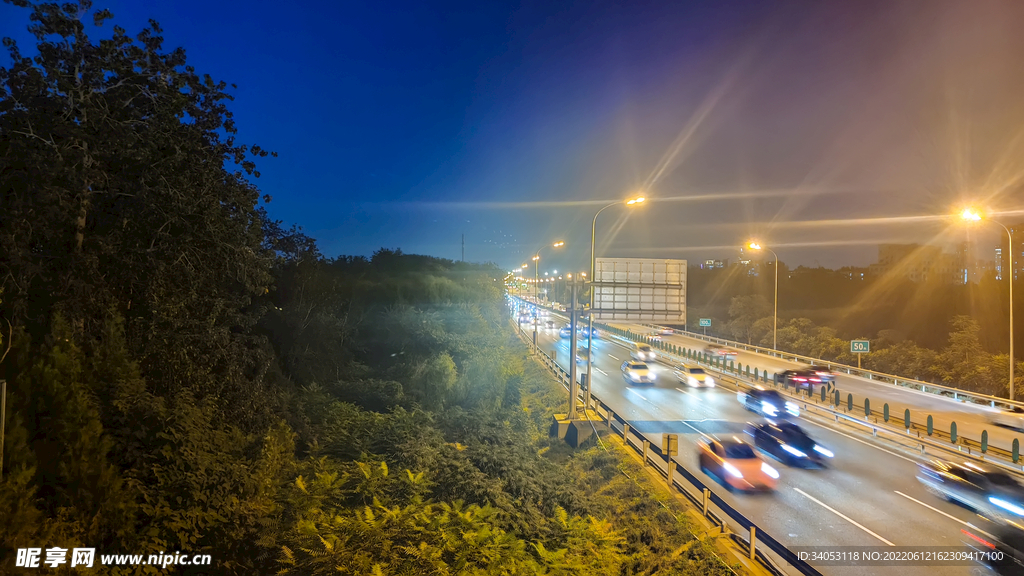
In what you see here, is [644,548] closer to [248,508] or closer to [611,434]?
[248,508]

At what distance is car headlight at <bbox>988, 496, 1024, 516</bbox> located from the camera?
10.5m

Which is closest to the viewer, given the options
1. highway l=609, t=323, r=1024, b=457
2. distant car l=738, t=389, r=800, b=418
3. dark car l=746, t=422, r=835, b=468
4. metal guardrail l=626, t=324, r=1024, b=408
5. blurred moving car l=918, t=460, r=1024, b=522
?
blurred moving car l=918, t=460, r=1024, b=522

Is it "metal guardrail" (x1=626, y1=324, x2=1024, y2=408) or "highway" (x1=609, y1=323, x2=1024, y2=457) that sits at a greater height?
"metal guardrail" (x1=626, y1=324, x2=1024, y2=408)

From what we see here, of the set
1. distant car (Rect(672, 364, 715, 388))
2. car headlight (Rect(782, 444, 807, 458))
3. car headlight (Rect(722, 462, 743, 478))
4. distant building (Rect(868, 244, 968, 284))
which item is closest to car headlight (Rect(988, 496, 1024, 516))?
car headlight (Rect(782, 444, 807, 458))

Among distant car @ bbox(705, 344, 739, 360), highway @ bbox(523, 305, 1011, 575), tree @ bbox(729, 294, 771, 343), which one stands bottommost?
highway @ bbox(523, 305, 1011, 575)

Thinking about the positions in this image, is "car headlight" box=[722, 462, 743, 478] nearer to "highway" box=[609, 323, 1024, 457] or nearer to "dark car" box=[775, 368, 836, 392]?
"highway" box=[609, 323, 1024, 457]

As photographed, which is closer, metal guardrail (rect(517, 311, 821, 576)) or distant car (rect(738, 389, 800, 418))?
metal guardrail (rect(517, 311, 821, 576))

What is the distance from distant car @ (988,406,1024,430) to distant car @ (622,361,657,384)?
15.5m

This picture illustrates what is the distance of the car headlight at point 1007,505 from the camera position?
10508 millimetres

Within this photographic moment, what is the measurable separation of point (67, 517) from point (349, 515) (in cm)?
438

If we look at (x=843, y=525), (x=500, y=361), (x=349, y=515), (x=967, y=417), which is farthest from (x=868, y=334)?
(x=349, y=515)

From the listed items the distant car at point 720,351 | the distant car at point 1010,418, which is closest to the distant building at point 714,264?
the distant car at point 720,351

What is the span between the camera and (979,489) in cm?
1150

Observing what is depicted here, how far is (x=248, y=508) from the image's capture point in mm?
9203
